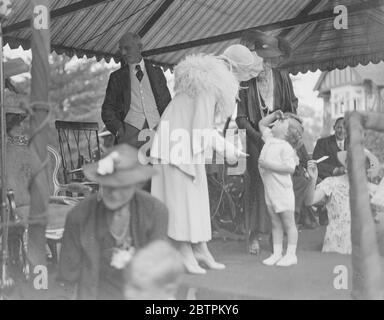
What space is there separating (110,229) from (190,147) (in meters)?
0.94

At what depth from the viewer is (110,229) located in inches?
109

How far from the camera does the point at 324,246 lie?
177 inches

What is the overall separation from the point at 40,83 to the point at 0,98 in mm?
583

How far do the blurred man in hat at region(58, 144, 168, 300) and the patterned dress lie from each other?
208 centimetres

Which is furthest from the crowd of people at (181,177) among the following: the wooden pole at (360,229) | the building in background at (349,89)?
the building in background at (349,89)

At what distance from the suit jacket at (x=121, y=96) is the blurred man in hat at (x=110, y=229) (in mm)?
1472

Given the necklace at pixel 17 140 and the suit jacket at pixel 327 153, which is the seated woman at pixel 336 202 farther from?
the necklace at pixel 17 140

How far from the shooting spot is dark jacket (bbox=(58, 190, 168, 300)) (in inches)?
109

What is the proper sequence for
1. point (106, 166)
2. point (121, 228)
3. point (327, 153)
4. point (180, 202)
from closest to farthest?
1. point (106, 166)
2. point (121, 228)
3. point (180, 202)
4. point (327, 153)

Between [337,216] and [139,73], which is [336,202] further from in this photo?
[139,73]

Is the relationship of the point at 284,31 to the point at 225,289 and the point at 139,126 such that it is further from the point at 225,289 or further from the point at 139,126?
the point at 225,289

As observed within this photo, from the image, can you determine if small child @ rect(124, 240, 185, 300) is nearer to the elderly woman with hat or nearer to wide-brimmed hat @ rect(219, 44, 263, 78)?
the elderly woman with hat

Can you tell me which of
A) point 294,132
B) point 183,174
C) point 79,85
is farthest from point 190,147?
point 79,85

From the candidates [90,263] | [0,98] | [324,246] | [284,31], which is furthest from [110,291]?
[284,31]
